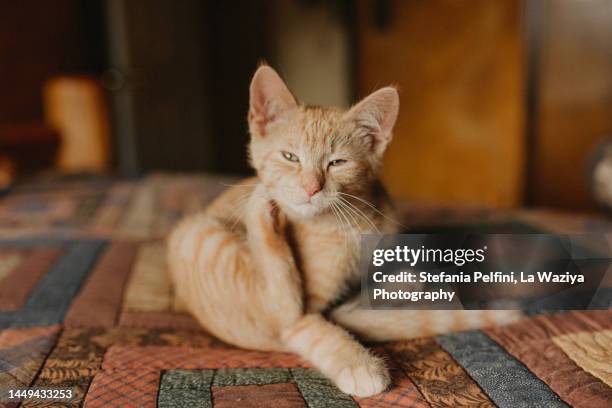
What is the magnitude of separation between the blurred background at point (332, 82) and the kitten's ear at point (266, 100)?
167 centimetres

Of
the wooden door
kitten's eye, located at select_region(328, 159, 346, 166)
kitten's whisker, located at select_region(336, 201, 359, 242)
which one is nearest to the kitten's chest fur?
kitten's whisker, located at select_region(336, 201, 359, 242)

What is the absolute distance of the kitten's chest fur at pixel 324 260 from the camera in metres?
0.97

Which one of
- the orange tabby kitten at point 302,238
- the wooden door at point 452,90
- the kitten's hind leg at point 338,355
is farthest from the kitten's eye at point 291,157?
the wooden door at point 452,90

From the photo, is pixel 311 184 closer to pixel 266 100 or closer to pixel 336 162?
pixel 336 162

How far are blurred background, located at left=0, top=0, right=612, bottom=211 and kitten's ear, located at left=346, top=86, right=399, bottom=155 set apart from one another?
1774 mm

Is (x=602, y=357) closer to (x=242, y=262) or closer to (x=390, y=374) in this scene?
(x=390, y=374)

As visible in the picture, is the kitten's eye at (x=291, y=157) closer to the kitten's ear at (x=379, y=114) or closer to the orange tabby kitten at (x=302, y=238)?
the orange tabby kitten at (x=302, y=238)

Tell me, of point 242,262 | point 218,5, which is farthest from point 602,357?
point 218,5

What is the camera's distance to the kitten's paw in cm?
75

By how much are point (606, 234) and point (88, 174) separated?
82.2 inches

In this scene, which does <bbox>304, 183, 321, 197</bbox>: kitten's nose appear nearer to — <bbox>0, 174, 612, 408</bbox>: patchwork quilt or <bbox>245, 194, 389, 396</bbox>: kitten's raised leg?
<bbox>245, 194, 389, 396</bbox>: kitten's raised leg

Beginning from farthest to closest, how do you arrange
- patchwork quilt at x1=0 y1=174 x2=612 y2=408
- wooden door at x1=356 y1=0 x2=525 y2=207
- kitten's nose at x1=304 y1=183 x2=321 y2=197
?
wooden door at x1=356 y1=0 x2=525 y2=207 → kitten's nose at x1=304 y1=183 x2=321 y2=197 → patchwork quilt at x1=0 y1=174 x2=612 y2=408

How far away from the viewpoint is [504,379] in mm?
760

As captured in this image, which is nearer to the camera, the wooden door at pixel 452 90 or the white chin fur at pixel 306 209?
the white chin fur at pixel 306 209
